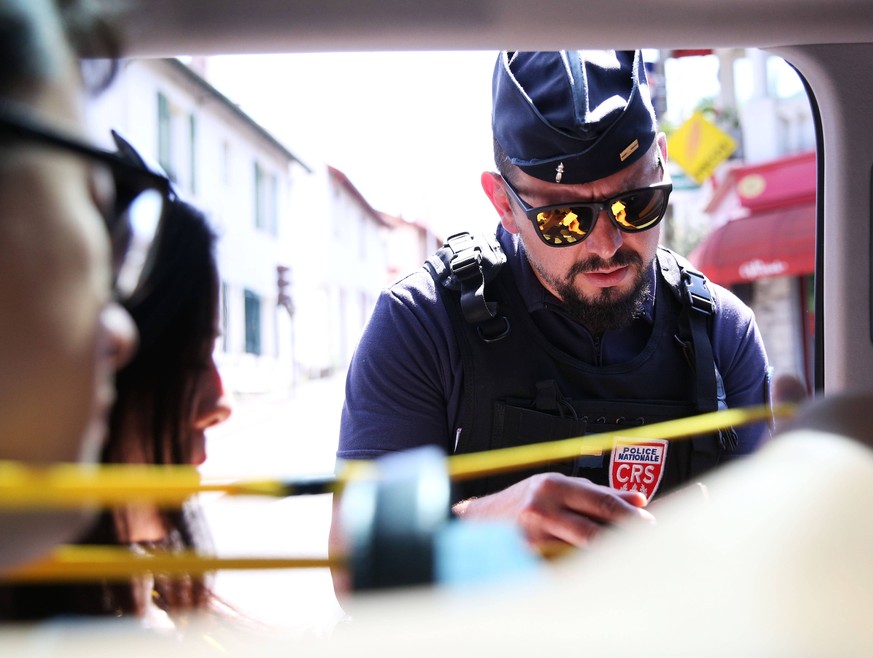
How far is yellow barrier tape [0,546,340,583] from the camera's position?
601 millimetres

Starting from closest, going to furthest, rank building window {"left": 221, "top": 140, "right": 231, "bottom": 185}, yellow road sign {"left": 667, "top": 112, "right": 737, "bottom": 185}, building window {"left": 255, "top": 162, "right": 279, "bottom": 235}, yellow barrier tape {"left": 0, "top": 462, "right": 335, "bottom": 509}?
yellow barrier tape {"left": 0, "top": 462, "right": 335, "bottom": 509} < building window {"left": 221, "top": 140, "right": 231, "bottom": 185} < yellow road sign {"left": 667, "top": 112, "right": 737, "bottom": 185} < building window {"left": 255, "top": 162, "right": 279, "bottom": 235}

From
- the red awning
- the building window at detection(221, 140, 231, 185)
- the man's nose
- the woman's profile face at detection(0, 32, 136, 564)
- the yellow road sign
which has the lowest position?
the woman's profile face at detection(0, 32, 136, 564)

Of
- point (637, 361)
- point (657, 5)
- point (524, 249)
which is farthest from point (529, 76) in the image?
point (637, 361)

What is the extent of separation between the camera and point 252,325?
2.95 metres

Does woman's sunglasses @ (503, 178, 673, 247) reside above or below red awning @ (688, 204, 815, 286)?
below

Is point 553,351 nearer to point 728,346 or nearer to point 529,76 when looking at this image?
point 728,346

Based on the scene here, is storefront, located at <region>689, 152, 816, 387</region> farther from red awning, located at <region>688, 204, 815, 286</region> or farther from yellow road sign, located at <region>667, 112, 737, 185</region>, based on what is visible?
yellow road sign, located at <region>667, 112, 737, 185</region>

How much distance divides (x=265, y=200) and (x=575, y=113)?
6217 millimetres

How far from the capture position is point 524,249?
1817 millimetres

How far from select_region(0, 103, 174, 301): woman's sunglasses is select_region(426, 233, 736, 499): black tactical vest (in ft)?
Result: 2.62

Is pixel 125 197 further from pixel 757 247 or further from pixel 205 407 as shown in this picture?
pixel 757 247

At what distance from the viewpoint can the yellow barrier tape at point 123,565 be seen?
60 centimetres

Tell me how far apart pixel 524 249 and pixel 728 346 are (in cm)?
44

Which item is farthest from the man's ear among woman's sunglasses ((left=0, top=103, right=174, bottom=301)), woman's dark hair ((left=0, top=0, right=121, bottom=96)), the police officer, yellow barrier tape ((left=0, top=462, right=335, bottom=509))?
yellow barrier tape ((left=0, top=462, right=335, bottom=509))
